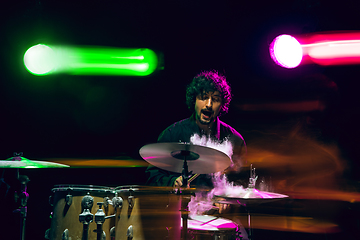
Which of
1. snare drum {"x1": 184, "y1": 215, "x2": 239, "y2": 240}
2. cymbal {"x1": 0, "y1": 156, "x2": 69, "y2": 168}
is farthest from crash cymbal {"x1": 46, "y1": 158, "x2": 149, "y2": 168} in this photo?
snare drum {"x1": 184, "y1": 215, "x2": 239, "y2": 240}

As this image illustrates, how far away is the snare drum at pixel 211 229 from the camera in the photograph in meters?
2.00

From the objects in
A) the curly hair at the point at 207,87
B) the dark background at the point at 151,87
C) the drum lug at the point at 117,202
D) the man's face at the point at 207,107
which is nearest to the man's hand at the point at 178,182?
the drum lug at the point at 117,202

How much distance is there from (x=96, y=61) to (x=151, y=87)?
0.82 meters

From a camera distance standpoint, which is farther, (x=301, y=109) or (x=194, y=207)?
(x=301, y=109)

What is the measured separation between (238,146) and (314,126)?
1321 millimetres

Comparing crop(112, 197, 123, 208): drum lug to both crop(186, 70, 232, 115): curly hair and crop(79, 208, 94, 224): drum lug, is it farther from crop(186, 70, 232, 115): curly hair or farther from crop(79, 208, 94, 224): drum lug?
crop(186, 70, 232, 115): curly hair

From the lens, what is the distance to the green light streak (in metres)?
3.64

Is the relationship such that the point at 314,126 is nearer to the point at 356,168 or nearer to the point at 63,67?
the point at 356,168

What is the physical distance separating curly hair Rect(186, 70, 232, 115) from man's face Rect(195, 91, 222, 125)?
0.20 feet

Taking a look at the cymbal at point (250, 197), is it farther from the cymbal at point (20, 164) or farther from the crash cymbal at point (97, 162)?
the crash cymbal at point (97, 162)

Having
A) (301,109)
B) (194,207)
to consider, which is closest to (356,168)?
(301,109)

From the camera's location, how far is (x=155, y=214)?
6.86 ft

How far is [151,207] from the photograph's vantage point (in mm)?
2100

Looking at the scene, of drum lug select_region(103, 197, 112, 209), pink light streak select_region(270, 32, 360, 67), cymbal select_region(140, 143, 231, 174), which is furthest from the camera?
pink light streak select_region(270, 32, 360, 67)
